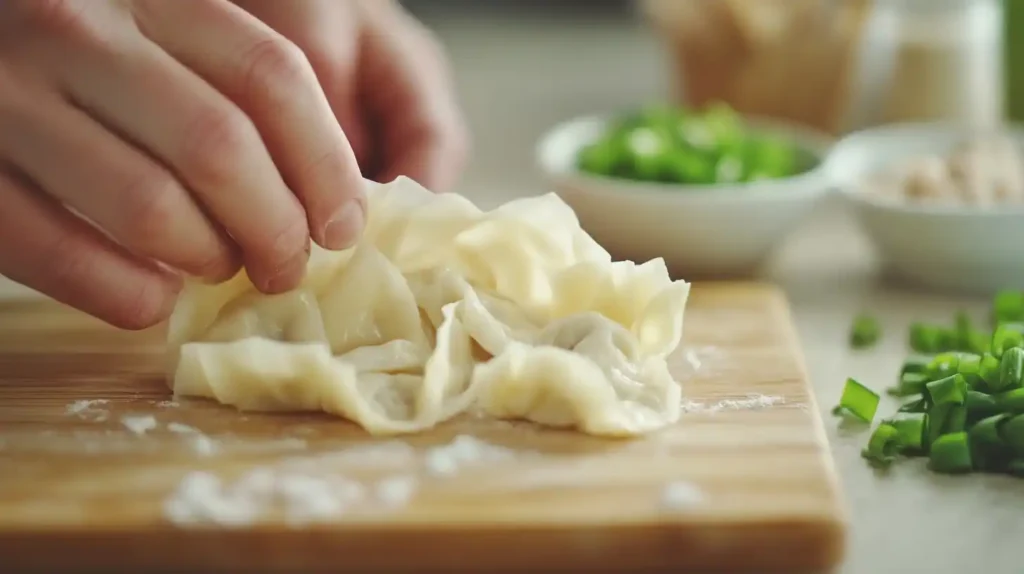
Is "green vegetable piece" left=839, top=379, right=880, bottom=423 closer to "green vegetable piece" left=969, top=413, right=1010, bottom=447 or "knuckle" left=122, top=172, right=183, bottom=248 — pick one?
"green vegetable piece" left=969, top=413, right=1010, bottom=447

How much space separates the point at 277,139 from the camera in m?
1.41

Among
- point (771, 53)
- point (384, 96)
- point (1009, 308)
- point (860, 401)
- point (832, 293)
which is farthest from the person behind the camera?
point (771, 53)

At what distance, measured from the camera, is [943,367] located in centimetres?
157

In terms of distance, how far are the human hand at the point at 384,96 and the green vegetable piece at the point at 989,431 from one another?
913 mm

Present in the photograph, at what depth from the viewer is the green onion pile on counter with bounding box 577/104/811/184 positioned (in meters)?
2.28

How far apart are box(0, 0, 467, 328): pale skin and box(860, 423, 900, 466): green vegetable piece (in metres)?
0.65

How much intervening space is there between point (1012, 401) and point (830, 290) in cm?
83

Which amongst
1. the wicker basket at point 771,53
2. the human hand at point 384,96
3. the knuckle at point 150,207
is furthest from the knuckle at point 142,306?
the wicker basket at point 771,53

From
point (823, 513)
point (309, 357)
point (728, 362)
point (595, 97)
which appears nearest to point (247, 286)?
point (309, 357)

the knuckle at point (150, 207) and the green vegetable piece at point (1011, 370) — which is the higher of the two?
the knuckle at point (150, 207)

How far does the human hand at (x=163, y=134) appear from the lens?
136cm

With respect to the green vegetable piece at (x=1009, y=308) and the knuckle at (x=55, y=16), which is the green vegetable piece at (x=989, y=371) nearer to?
the green vegetable piece at (x=1009, y=308)

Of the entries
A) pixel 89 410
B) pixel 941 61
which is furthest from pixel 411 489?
pixel 941 61

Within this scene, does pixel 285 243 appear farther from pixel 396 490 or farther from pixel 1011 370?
pixel 1011 370
